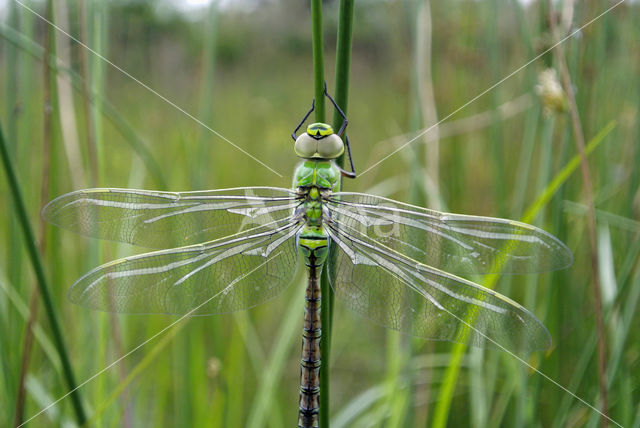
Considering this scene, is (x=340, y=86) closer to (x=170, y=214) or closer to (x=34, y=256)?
(x=170, y=214)

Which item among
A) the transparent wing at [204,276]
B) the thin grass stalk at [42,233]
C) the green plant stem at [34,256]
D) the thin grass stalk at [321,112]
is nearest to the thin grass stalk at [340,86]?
the thin grass stalk at [321,112]

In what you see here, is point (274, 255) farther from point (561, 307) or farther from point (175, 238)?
point (561, 307)

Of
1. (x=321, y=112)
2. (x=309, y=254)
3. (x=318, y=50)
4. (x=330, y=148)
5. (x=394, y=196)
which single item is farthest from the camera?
(x=394, y=196)

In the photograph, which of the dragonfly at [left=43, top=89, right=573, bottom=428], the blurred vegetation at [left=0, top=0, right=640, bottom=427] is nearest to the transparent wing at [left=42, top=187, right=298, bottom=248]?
the dragonfly at [left=43, top=89, right=573, bottom=428]

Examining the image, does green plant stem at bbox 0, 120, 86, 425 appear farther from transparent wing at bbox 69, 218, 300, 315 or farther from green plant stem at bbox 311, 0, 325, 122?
green plant stem at bbox 311, 0, 325, 122

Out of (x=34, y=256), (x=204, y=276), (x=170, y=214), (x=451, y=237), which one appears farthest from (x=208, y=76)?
(x=451, y=237)

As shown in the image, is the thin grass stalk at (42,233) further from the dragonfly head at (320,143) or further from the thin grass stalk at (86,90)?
the dragonfly head at (320,143)

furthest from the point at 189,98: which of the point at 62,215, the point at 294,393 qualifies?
the point at 62,215
